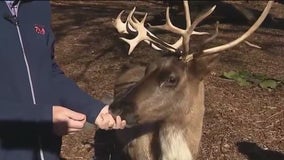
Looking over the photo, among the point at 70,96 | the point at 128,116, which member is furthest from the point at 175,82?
the point at 70,96

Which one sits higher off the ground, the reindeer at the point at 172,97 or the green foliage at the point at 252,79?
the reindeer at the point at 172,97

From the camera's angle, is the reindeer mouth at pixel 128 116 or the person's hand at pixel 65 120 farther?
the reindeer mouth at pixel 128 116

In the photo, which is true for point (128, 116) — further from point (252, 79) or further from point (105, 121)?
point (252, 79)

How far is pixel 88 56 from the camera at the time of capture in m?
9.73

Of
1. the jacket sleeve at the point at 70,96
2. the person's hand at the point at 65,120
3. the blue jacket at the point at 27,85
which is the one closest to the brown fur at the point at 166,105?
the jacket sleeve at the point at 70,96

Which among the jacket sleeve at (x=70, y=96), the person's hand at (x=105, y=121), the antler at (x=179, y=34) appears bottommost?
the antler at (x=179, y=34)

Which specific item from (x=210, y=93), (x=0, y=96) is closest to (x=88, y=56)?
(x=210, y=93)

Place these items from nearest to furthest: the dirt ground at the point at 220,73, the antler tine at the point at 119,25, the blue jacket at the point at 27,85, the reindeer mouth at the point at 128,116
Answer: the blue jacket at the point at 27,85 → the reindeer mouth at the point at 128,116 → the antler tine at the point at 119,25 → the dirt ground at the point at 220,73

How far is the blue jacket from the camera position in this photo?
2904 millimetres

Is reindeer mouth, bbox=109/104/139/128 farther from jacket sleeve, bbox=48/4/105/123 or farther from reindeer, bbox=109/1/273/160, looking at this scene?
jacket sleeve, bbox=48/4/105/123

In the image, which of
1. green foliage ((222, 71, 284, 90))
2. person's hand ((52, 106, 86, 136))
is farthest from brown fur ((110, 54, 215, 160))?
green foliage ((222, 71, 284, 90))

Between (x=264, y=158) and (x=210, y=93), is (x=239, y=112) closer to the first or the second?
(x=210, y=93)

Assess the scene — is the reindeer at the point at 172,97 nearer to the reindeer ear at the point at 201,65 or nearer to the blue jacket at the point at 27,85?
the reindeer ear at the point at 201,65

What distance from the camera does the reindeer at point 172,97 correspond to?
4.88m
